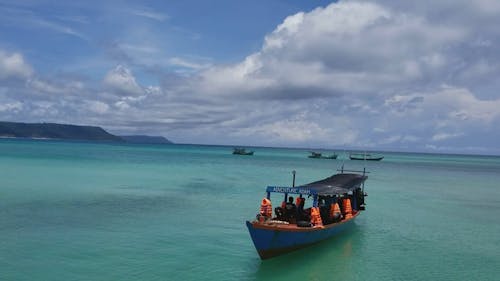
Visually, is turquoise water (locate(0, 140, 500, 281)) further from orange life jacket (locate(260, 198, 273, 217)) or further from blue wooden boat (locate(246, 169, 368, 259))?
orange life jacket (locate(260, 198, 273, 217))

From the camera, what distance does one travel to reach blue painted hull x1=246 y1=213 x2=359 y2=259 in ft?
52.1

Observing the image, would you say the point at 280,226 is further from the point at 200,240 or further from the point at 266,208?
the point at 200,240

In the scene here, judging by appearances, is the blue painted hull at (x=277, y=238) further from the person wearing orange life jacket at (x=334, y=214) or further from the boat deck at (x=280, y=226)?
the person wearing orange life jacket at (x=334, y=214)

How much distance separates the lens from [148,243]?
1856 centimetres

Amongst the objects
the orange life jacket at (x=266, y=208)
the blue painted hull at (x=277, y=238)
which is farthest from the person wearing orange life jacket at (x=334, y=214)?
the orange life jacket at (x=266, y=208)

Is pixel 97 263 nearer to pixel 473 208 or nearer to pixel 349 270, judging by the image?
pixel 349 270

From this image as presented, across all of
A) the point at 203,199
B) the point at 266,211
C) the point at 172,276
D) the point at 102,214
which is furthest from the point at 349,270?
the point at 203,199

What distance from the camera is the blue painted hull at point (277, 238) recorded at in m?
15.9

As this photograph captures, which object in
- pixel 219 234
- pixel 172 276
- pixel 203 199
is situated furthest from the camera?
pixel 203 199

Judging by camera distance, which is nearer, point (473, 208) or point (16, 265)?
point (16, 265)

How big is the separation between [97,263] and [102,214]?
8933 mm

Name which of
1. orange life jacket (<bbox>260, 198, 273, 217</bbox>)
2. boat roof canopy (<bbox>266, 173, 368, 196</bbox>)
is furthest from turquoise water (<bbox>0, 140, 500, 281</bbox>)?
boat roof canopy (<bbox>266, 173, 368, 196</bbox>)

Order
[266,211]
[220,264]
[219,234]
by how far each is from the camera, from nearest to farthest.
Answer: [220,264], [266,211], [219,234]

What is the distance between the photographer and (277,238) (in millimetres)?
16250
